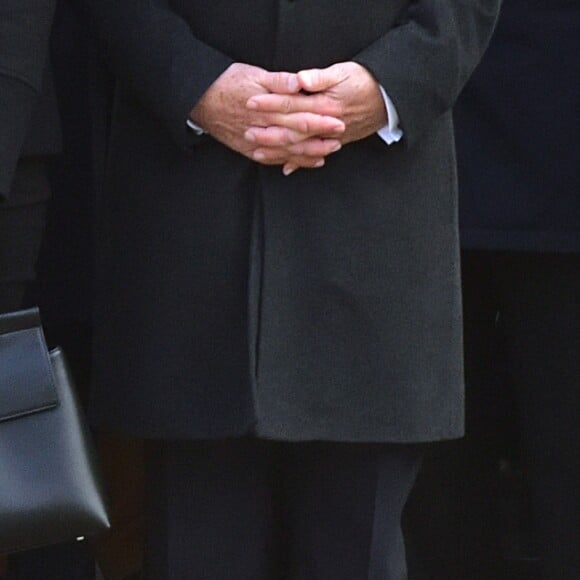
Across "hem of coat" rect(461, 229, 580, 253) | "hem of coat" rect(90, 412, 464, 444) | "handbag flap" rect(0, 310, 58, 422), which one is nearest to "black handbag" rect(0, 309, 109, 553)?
"handbag flap" rect(0, 310, 58, 422)

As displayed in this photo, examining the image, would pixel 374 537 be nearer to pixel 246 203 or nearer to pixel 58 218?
pixel 246 203

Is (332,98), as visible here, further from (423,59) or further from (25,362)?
(25,362)

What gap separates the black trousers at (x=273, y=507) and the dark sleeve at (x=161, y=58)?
1.41ft

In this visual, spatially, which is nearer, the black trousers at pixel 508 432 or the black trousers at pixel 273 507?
the black trousers at pixel 273 507

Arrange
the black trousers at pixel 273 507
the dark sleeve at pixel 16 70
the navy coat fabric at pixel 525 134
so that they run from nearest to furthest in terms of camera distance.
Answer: the dark sleeve at pixel 16 70 → the black trousers at pixel 273 507 → the navy coat fabric at pixel 525 134

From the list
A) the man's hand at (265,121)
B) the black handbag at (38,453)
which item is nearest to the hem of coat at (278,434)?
the black handbag at (38,453)

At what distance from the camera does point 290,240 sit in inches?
87.8

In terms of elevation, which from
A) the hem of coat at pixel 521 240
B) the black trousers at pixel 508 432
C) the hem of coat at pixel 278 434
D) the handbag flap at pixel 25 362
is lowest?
the black trousers at pixel 508 432

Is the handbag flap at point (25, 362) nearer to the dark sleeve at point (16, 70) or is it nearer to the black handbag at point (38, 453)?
the black handbag at point (38, 453)

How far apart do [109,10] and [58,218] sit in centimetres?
61

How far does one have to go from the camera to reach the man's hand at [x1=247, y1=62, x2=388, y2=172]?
217cm

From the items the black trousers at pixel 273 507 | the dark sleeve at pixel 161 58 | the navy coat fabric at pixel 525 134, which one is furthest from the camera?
the navy coat fabric at pixel 525 134

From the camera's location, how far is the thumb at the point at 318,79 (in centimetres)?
216

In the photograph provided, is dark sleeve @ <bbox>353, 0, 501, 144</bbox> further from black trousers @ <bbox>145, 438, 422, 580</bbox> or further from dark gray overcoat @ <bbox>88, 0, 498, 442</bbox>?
black trousers @ <bbox>145, 438, 422, 580</bbox>
